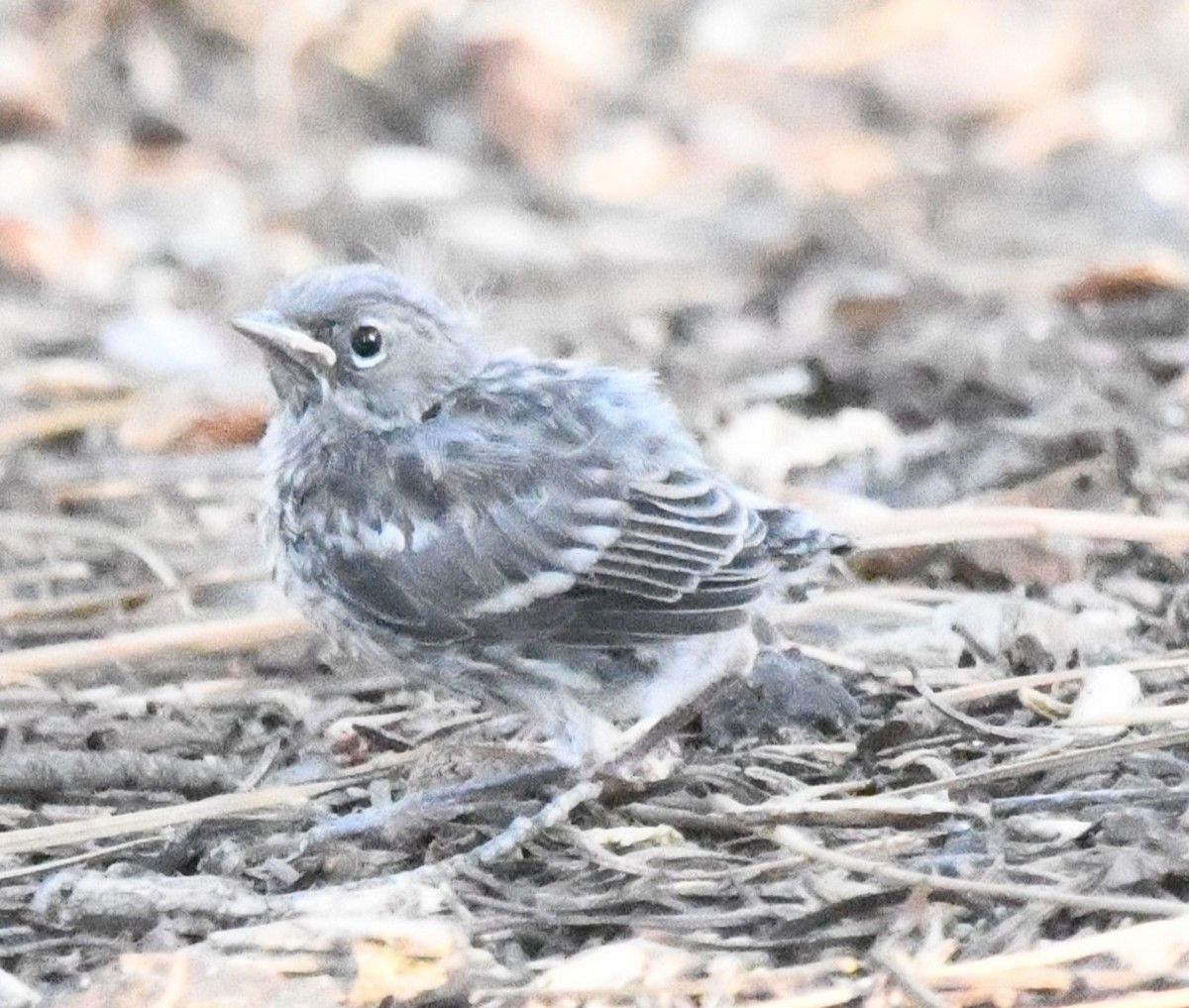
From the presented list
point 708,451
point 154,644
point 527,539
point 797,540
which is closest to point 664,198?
point 708,451

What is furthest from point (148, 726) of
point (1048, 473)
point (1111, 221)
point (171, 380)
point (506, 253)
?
point (1111, 221)

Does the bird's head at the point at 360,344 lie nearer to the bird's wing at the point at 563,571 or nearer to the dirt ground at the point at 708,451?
the bird's wing at the point at 563,571

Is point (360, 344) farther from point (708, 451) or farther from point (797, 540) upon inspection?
point (708, 451)

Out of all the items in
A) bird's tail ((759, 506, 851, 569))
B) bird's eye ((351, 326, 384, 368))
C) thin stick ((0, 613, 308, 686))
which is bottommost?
thin stick ((0, 613, 308, 686))

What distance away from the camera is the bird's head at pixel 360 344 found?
12.6 feet

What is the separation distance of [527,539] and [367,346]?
0.53 meters

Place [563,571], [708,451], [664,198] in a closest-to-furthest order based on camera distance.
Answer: [563,571], [708,451], [664,198]

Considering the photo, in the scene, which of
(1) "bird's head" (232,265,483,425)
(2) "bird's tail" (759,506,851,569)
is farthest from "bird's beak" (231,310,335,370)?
(2) "bird's tail" (759,506,851,569)

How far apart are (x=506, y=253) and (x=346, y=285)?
3814 mm

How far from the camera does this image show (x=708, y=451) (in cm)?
554

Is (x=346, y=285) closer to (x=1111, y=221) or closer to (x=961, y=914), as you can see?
(x=961, y=914)

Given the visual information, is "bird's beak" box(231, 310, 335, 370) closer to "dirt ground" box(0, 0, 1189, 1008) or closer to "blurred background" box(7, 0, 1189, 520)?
"dirt ground" box(0, 0, 1189, 1008)

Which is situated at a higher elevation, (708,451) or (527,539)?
(527,539)

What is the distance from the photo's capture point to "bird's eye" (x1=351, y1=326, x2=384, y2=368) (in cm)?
387
